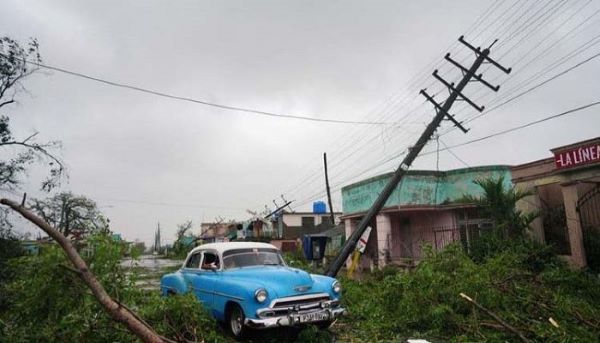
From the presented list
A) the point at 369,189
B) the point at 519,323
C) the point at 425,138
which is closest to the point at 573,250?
the point at 519,323

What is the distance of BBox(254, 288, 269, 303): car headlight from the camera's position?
7125mm

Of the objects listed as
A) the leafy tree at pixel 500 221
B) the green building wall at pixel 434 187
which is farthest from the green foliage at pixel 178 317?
the green building wall at pixel 434 187

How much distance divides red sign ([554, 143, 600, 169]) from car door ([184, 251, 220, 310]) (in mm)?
9827

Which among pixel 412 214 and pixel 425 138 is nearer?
pixel 425 138

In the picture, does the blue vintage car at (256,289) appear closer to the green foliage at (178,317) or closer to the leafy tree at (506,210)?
the green foliage at (178,317)

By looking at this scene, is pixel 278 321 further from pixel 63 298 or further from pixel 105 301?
pixel 63 298

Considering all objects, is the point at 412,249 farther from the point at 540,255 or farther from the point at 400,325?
the point at 400,325

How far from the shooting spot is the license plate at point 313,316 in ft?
23.7

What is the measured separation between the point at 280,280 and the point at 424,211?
1373cm

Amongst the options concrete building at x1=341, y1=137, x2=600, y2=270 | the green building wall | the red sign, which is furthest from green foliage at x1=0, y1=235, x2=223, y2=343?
the green building wall

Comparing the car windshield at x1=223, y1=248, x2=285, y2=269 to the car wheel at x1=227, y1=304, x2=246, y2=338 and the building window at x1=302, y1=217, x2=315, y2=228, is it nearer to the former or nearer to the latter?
the car wheel at x1=227, y1=304, x2=246, y2=338

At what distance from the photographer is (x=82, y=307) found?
558 cm

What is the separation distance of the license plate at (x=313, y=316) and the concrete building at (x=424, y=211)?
10824mm

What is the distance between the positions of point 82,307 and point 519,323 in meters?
6.92
